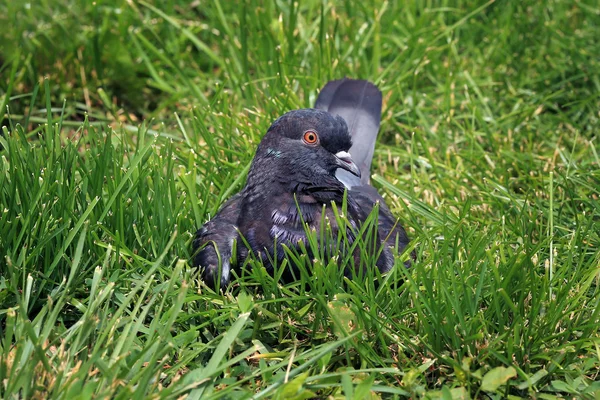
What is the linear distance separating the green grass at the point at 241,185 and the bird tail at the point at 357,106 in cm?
24

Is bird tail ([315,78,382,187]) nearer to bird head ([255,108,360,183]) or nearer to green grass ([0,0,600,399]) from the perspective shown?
green grass ([0,0,600,399])

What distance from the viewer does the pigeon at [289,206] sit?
128 inches

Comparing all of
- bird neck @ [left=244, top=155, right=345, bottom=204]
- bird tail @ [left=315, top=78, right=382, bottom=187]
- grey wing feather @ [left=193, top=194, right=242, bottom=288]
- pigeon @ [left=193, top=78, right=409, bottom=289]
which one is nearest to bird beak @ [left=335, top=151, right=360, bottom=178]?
pigeon @ [left=193, top=78, right=409, bottom=289]

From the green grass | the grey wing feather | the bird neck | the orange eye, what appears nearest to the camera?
the green grass

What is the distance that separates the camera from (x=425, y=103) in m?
5.04

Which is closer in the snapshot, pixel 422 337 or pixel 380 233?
pixel 422 337

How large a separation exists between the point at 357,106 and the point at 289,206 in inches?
49.3

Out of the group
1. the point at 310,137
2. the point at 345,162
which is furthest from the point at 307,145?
the point at 345,162

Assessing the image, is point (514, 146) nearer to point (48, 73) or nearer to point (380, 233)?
point (380, 233)

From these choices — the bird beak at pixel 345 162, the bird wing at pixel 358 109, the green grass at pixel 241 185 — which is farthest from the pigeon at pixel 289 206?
the bird wing at pixel 358 109

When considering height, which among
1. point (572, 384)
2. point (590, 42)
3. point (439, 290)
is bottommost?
point (572, 384)

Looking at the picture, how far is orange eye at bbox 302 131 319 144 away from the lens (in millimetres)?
3566

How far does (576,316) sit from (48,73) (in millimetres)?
3727

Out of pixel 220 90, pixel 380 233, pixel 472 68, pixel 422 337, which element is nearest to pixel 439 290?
pixel 422 337
